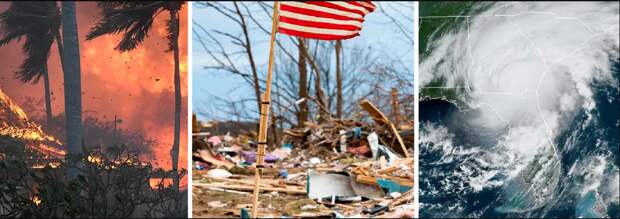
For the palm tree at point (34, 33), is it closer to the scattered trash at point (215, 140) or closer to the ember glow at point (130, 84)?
the ember glow at point (130, 84)

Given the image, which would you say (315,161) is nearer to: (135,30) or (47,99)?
(135,30)

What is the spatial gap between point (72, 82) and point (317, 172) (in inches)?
85.1

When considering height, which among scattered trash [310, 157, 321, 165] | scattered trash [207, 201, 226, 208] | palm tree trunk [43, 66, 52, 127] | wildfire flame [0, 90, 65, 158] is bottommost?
scattered trash [207, 201, 226, 208]

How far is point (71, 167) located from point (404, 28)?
294 cm

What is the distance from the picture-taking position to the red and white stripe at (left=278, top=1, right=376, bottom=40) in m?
3.59

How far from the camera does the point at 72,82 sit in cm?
417

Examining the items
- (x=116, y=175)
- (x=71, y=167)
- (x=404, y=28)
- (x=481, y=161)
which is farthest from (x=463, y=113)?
(x=71, y=167)

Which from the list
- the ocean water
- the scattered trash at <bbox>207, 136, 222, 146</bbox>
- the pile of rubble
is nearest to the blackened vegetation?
the pile of rubble

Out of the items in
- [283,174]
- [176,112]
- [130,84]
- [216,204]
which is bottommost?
[216,204]

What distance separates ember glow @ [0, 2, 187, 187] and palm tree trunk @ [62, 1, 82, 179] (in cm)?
3

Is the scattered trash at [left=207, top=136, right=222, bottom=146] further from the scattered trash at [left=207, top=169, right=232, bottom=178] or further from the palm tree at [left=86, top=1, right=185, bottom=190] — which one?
the palm tree at [left=86, top=1, right=185, bottom=190]

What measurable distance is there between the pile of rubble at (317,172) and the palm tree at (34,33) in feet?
5.29

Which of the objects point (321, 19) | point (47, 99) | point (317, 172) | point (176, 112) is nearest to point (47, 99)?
point (47, 99)

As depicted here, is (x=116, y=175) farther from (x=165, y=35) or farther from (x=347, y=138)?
(x=347, y=138)
